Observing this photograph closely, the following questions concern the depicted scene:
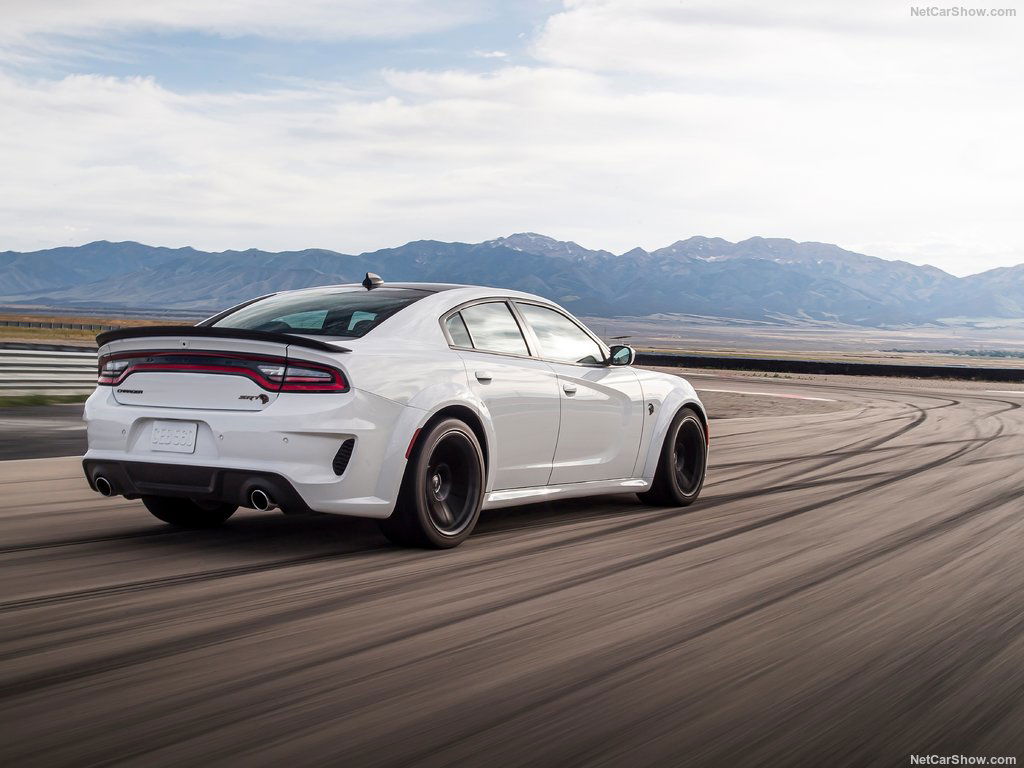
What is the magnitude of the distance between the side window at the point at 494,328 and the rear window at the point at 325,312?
1.13 feet

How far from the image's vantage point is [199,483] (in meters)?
5.70

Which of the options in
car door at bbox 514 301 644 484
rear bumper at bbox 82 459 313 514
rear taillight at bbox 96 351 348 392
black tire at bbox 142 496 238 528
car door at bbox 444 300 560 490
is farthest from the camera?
car door at bbox 514 301 644 484

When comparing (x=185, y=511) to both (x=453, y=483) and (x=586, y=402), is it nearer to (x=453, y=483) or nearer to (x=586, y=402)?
(x=453, y=483)

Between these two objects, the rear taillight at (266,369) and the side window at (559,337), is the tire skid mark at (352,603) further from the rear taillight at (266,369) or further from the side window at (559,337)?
the side window at (559,337)

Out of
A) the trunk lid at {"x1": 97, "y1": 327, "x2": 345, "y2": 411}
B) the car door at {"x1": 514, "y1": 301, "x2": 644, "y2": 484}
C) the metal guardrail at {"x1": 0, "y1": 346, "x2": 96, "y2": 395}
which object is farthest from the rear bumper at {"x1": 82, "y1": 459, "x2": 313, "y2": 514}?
the metal guardrail at {"x1": 0, "y1": 346, "x2": 96, "y2": 395}

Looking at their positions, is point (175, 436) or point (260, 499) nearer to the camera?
point (260, 499)

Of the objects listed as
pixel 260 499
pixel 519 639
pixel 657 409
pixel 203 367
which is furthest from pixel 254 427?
pixel 657 409

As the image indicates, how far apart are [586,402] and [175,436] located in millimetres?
2616

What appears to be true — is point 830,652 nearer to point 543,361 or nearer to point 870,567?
point 870,567

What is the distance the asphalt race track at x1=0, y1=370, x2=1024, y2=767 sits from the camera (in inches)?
131

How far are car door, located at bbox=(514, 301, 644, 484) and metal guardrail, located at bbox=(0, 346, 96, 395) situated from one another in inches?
473

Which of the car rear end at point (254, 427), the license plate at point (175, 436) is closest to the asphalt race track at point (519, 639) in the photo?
the car rear end at point (254, 427)

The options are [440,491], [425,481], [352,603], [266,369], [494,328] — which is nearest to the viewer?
[352,603]

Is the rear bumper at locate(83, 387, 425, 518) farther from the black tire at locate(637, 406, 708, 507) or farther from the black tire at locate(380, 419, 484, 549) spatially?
the black tire at locate(637, 406, 708, 507)
